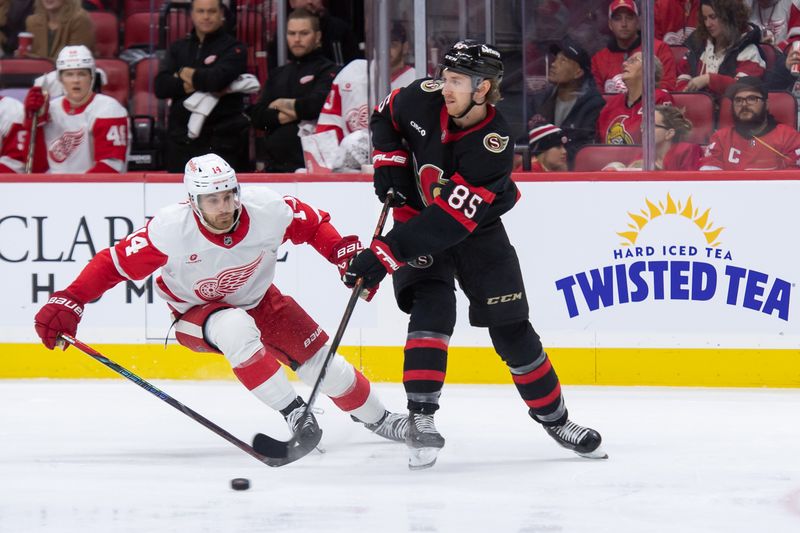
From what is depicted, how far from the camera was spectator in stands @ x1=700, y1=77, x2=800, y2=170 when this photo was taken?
4957 mm

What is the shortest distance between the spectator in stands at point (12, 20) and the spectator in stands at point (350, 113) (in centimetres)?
166

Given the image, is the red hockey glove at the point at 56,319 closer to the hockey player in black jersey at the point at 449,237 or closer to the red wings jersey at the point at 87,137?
the hockey player in black jersey at the point at 449,237

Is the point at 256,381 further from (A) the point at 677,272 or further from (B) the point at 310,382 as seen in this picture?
(A) the point at 677,272

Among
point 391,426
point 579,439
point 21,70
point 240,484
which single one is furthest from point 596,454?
point 21,70

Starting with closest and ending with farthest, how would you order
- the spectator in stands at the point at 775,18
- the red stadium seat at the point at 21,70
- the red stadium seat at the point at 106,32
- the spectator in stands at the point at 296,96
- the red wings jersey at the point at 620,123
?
1. the spectator in stands at the point at 775,18
2. the red wings jersey at the point at 620,123
3. the spectator in stands at the point at 296,96
4. the red stadium seat at the point at 21,70
5. the red stadium seat at the point at 106,32

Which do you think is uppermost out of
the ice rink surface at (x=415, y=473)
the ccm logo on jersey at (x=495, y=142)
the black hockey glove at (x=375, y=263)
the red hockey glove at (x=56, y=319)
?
the ccm logo on jersey at (x=495, y=142)

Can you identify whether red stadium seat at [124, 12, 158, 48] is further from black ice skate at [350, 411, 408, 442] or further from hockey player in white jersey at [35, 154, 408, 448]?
black ice skate at [350, 411, 408, 442]

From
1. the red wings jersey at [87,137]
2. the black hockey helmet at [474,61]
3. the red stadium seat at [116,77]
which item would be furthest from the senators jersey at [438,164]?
the red stadium seat at [116,77]

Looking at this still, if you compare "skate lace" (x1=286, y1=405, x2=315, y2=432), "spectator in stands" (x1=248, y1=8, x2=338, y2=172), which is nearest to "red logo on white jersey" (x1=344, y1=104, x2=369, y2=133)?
"spectator in stands" (x1=248, y1=8, x2=338, y2=172)

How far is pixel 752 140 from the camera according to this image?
4.97 metres

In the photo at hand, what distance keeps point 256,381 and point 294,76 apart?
2.14 metres

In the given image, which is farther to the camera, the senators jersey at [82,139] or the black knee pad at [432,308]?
the senators jersey at [82,139]

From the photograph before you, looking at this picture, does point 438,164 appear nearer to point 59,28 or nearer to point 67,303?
point 67,303

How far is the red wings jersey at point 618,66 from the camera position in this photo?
4988 millimetres
